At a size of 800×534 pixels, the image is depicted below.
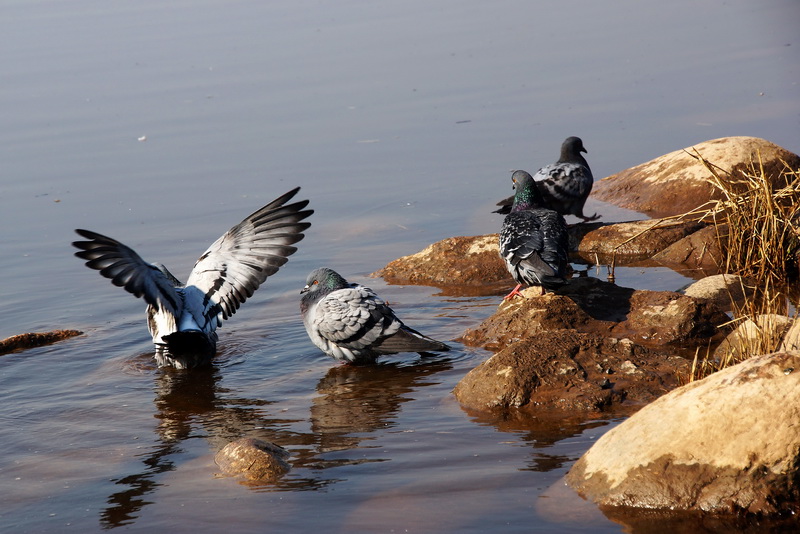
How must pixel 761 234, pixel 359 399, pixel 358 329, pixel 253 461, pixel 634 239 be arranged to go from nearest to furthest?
pixel 253 461
pixel 359 399
pixel 358 329
pixel 761 234
pixel 634 239

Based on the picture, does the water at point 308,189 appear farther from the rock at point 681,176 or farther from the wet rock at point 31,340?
the rock at point 681,176

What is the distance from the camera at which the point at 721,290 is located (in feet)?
25.1

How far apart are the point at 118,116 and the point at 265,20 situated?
699 centimetres

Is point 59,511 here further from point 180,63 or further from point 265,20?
point 265,20

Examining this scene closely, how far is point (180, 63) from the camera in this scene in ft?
58.2

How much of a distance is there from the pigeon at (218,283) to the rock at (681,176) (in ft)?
15.7

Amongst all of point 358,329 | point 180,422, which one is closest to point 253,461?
point 180,422

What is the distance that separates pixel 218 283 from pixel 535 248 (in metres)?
2.51

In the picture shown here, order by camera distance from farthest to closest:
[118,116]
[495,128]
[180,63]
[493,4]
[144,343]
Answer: [493,4] → [180,63] → [118,116] → [495,128] → [144,343]

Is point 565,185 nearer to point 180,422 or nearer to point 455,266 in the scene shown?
point 455,266

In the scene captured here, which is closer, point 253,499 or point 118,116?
point 253,499

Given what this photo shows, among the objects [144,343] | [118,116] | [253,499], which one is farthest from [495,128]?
[253,499]

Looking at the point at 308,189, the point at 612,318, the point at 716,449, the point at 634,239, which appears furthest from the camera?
the point at 308,189

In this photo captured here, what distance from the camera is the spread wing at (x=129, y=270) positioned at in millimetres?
6852
